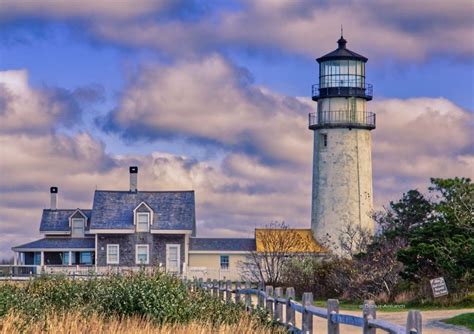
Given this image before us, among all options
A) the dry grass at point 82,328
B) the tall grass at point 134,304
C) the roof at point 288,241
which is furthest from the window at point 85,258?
the dry grass at point 82,328

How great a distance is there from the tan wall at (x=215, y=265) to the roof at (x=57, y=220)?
6.46 m

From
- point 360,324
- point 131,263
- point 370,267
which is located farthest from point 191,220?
point 360,324

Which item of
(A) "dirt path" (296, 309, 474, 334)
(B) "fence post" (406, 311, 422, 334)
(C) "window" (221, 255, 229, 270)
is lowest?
(A) "dirt path" (296, 309, 474, 334)

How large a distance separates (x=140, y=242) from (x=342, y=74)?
13612 millimetres

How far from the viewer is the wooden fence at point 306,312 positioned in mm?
11984

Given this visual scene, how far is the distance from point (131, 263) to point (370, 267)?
20.3 m

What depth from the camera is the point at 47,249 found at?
57344mm

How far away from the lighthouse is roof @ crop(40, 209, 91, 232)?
523 inches

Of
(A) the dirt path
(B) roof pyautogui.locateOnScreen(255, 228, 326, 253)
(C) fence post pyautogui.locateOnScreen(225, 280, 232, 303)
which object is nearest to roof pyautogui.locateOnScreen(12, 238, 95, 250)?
(B) roof pyautogui.locateOnScreen(255, 228, 326, 253)

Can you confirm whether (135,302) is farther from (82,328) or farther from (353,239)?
(353,239)

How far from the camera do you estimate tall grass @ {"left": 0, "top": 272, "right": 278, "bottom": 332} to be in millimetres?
18906

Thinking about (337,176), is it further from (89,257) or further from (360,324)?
(360,324)

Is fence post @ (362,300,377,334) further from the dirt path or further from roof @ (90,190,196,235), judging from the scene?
roof @ (90,190,196,235)

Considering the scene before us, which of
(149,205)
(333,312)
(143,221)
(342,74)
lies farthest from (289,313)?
(149,205)
